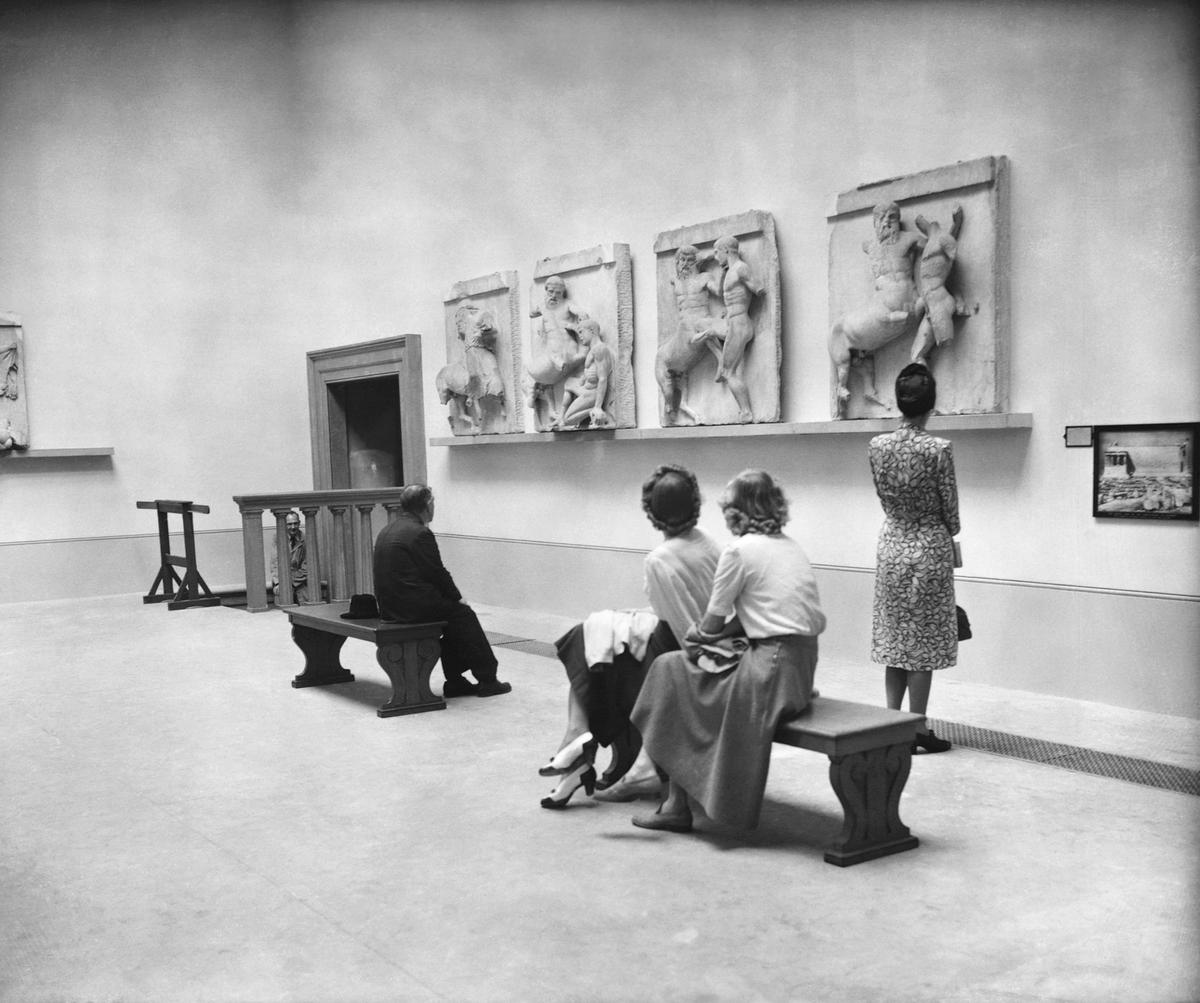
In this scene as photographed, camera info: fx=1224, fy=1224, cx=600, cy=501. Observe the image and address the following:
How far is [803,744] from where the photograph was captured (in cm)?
427

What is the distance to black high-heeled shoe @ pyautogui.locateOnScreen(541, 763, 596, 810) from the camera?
16.4 feet

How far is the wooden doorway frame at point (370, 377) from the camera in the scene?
41.2 feet

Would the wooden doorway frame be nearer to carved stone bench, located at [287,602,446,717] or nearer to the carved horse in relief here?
the carved horse in relief

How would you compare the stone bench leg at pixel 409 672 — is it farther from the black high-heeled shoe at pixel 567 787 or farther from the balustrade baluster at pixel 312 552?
the balustrade baluster at pixel 312 552

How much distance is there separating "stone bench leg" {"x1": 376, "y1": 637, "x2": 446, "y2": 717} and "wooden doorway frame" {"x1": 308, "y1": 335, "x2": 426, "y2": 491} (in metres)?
5.66

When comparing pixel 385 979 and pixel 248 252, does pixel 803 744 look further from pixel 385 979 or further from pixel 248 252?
pixel 248 252

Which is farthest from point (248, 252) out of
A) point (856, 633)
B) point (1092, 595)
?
point (1092, 595)

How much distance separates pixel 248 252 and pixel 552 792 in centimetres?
1043

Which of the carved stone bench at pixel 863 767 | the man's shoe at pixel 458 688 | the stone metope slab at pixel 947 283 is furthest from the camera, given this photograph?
the man's shoe at pixel 458 688

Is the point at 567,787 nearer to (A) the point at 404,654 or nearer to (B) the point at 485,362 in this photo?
(A) the point at 404,654

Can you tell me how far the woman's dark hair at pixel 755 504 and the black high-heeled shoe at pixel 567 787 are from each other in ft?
4.06

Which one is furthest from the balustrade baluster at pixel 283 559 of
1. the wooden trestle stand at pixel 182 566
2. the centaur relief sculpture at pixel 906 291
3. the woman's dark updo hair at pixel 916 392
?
the woman's dark updo hair at pixel 916 392

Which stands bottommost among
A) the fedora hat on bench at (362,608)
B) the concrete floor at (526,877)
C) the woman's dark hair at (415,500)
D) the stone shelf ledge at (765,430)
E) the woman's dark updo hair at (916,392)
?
the concrete floor at (526,877)

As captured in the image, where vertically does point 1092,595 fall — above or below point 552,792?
above
